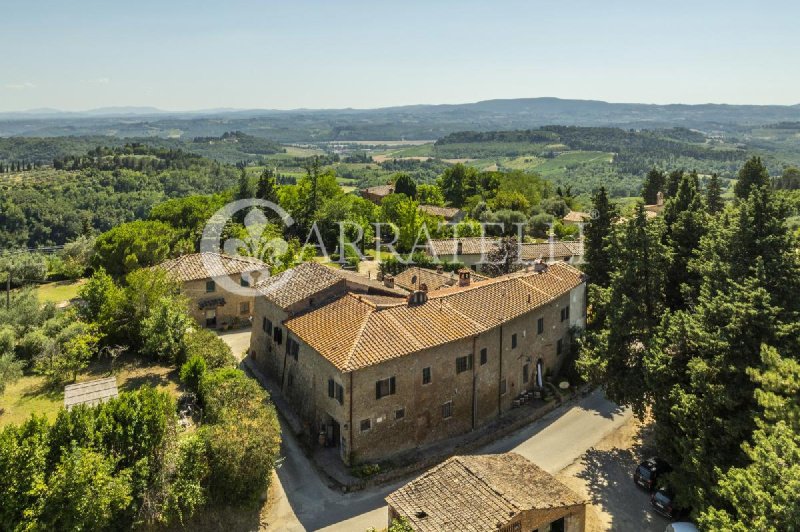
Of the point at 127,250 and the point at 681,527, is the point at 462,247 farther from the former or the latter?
the point at 681,527

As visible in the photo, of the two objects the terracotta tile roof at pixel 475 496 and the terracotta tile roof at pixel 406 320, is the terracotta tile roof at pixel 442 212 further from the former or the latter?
the terracotta tile roof at pixel 475 496

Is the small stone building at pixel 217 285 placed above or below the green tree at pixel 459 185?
below

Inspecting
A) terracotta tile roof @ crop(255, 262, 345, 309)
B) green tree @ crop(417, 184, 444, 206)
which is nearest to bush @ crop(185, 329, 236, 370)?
terracotta tile roof @ crop(255, 262, 345, 309)

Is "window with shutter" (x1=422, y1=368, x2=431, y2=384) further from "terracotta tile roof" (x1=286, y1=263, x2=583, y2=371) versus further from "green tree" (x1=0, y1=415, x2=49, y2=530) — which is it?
"green tree" (x1=0, y1=415, x2=49, y2=530)

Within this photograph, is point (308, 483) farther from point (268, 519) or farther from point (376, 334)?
point (376, 334)

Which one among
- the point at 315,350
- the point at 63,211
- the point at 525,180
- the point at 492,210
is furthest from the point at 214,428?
the point at 63,211

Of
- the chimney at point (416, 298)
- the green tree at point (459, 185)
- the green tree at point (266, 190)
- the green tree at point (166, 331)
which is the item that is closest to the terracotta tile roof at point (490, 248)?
the chimney at point (416, 298)
